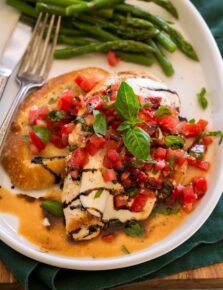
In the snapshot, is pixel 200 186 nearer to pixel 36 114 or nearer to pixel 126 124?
pixel 126 124

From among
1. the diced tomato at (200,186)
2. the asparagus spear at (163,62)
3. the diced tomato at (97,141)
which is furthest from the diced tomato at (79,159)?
the asparagus spear at (163,62)

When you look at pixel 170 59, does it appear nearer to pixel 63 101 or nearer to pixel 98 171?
pixel 63 101

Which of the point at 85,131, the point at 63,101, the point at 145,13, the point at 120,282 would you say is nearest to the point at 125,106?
the point at 85,131

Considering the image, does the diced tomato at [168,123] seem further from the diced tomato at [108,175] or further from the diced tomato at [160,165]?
the diced tomato at [108,175]

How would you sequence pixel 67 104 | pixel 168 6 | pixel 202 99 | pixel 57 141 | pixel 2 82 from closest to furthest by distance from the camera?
pixel 57 141 → pixel 67 104 → pixel 2 82 → pixel 202 99 → pixel 168 6

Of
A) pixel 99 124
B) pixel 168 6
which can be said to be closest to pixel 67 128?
pixel 99 124
